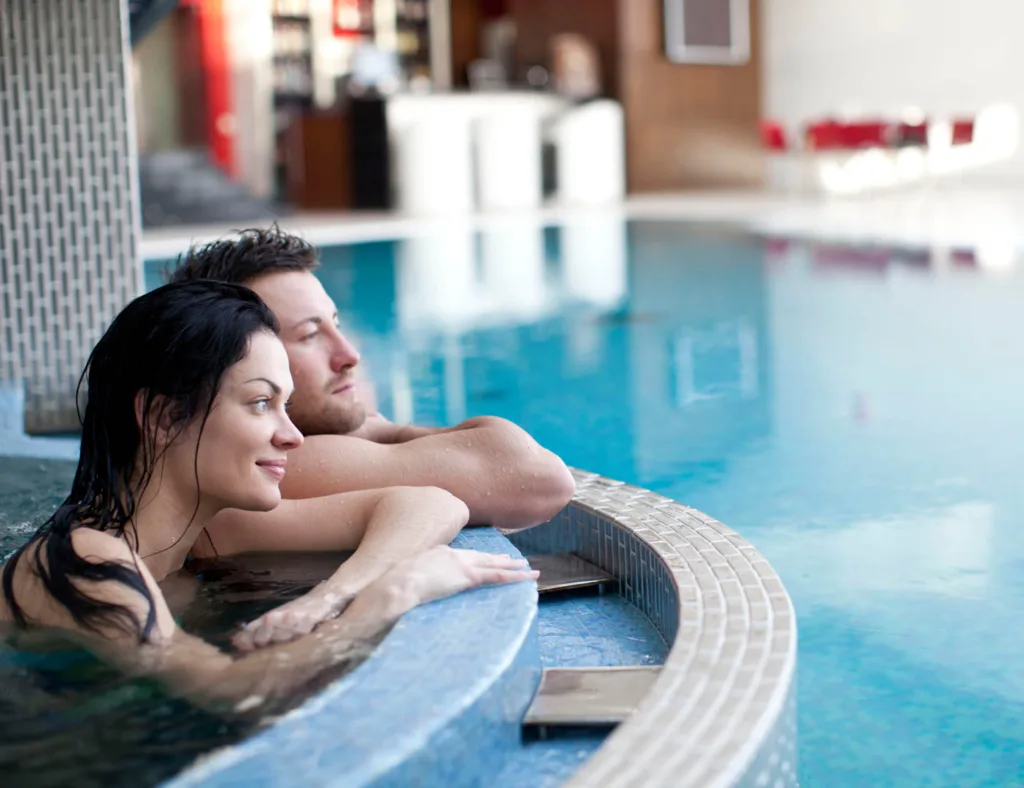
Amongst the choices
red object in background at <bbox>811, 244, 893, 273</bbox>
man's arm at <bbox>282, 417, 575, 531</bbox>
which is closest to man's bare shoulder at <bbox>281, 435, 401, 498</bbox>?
man's arm at <bbox>282, 417, 575, 531</bbox>

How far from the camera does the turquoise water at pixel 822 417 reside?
208cm

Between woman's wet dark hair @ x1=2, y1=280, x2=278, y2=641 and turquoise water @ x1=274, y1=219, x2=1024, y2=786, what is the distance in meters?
0.94

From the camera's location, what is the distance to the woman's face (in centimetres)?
173

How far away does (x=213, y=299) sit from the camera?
5.77 feet

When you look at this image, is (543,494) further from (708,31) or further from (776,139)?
(708,31)

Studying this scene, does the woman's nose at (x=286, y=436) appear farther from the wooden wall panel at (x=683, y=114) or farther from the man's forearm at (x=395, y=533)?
the wooden wall panel at (x=683, y=114)

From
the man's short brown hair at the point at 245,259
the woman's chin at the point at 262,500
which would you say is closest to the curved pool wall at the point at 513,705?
the woman's chin at the point at 262,500

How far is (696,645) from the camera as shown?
1617mm

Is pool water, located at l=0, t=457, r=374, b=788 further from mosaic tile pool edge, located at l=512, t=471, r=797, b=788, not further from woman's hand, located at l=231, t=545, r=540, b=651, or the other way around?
mosaic tile pool edge, located at l=512, t=471, r=797, b=788

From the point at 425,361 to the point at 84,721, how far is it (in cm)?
402

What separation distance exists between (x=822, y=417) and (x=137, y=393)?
2899 mm

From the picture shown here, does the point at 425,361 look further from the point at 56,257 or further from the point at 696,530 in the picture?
the point at 696,530

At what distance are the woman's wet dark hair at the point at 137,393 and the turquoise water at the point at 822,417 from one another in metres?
0.94

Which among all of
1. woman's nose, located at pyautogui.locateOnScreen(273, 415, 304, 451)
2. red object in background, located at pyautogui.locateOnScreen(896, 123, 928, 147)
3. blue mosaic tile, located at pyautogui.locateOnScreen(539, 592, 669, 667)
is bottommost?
blue mosaic tile, located at pyautogui.locateOnScreen(539, 592, 669, 667)
